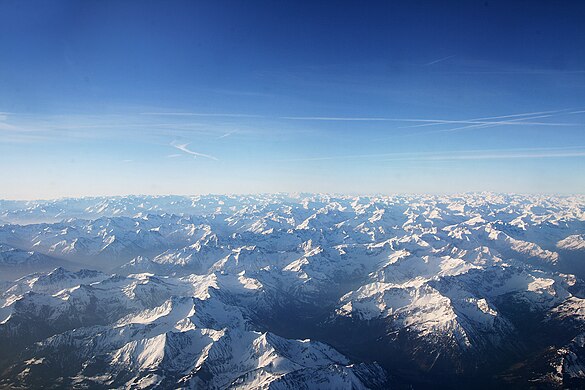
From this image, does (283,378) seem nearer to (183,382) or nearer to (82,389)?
(183,382)

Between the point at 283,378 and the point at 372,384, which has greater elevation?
the point at 283,378

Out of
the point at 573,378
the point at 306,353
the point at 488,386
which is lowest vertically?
the point at 488,386

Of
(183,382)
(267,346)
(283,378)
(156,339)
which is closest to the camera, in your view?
(283,378)

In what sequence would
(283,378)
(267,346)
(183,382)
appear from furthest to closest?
(267,346), (183,382), (283,378)

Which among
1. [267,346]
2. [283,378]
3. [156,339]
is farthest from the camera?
[156,339]

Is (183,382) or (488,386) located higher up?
(183,382)

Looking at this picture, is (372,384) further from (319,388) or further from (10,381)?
(10,381)

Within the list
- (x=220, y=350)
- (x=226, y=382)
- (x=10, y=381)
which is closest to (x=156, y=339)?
(x=220, y=350)

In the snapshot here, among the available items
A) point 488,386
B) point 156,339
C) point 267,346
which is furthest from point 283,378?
point 488,386

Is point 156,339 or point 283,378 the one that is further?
point 156,339
